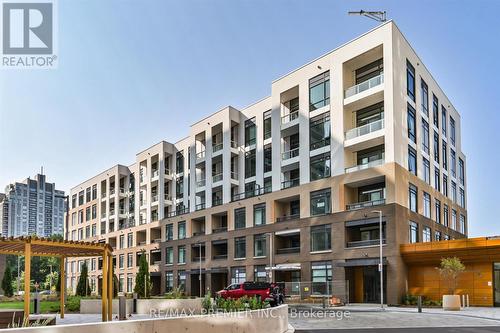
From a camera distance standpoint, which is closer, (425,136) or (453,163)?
(425,136)

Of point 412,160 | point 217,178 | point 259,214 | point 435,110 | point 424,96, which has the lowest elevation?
point 259,214

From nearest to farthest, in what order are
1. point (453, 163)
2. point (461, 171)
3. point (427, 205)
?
point (427, 205), point (453, 163), point (461, 171)

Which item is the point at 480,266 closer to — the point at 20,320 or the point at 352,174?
the point at 352,174

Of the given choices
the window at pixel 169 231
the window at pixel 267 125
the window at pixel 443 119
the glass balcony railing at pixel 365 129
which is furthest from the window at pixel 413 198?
the window at pixel 169 231

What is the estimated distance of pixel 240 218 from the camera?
208 ft

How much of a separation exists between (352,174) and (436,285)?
12.5 m

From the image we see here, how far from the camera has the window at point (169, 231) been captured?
7588cm

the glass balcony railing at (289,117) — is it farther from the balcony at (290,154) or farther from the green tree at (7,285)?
the green tree at (7,285)

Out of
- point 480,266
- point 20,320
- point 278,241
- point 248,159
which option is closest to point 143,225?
point 248,159

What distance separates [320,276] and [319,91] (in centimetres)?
1947

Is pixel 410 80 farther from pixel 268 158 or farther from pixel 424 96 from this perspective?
pixel 268 158

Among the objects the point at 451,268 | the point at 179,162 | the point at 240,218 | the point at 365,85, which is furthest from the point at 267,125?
the point at 451,268

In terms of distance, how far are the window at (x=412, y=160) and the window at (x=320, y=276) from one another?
1242cm

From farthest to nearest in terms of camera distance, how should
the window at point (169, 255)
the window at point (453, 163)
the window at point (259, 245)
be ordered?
the window at point (169, 255), the window at point (453, 163), the window at point (259, 245)
